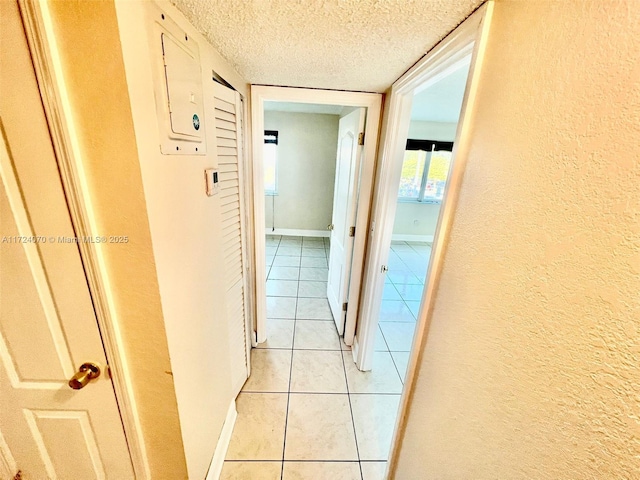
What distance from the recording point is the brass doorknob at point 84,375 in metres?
0.76

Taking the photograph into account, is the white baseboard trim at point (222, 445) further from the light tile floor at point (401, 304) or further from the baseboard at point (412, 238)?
the baseboard at point (412, 238)

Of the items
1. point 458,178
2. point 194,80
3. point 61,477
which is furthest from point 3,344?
point 458,178

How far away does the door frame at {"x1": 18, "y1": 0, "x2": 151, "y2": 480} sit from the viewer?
1.84 feet

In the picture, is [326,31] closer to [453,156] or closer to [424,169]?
[453,156]

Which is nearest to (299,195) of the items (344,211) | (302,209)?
(302,209)

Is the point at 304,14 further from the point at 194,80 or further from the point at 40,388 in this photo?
the point at 40,388

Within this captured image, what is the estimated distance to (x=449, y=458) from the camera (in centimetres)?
79

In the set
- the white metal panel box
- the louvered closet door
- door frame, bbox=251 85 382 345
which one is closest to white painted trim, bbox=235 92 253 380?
the louvered closet door

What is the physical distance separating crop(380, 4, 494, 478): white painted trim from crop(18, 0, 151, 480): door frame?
1092mm

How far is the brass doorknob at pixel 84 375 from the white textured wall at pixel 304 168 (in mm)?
4312

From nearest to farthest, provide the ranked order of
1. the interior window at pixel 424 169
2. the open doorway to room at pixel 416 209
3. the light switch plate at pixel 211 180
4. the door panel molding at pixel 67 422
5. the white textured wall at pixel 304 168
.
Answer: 1. the door panel molding at pixel 67 422
2. the light switch plate at pixel 211 180
3. the open doorway to room at pixel 416 209
4. the white textured wall at pixel 304 168
5. the interior window at pixel 424 169

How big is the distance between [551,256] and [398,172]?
48.9 inches

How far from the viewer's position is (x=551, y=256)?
0.50 metres
